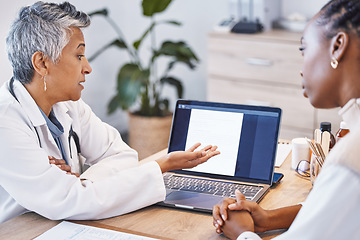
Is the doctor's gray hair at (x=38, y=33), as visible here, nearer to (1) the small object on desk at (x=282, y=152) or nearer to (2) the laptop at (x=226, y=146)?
(2) the laptop at (x=226, y=146)

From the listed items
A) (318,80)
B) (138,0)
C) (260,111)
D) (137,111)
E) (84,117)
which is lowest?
(137,111)

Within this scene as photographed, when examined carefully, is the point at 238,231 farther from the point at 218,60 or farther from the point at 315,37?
the point at 218,60

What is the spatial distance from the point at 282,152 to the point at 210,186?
1.59 ft

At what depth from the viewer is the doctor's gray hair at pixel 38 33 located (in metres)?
1.75

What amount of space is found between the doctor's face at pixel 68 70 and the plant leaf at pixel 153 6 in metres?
1.99

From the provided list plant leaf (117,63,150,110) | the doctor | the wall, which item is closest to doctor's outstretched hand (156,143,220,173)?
the doctor

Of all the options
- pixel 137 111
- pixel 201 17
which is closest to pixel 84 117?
pixel 137 111

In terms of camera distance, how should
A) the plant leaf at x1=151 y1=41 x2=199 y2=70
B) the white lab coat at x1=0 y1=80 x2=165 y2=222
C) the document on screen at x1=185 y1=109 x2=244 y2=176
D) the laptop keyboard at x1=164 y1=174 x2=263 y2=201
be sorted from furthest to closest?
the plant leaf at x1=151 y1=41 x2=199 y2=70
the document on screen at x1=185 y1=109 x2=244 y2=176
the laptop keyboard at x1=164 y1=174 x2=263 y2=201
the white lab coat at x1=0 y1=80 x2=165 y2=222

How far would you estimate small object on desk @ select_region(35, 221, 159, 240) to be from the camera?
4.78ft

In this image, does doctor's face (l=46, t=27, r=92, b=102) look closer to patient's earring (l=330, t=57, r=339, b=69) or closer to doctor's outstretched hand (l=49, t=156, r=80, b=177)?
doctor's outstretched hand (l=49, t=156, r=80, b=177)

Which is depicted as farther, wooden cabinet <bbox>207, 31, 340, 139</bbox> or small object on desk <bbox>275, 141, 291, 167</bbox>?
wooden cabinet <bbox>207, 31, 340, 139</bbox>

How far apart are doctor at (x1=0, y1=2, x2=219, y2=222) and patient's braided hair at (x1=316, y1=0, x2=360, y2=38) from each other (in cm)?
71

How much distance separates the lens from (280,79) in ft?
12.6

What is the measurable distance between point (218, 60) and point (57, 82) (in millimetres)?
2391
